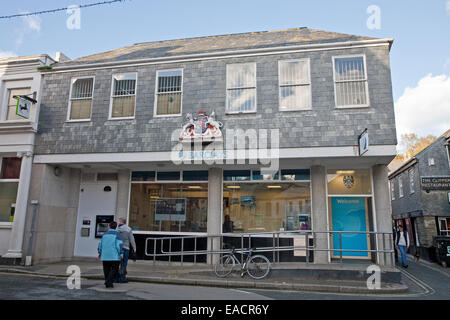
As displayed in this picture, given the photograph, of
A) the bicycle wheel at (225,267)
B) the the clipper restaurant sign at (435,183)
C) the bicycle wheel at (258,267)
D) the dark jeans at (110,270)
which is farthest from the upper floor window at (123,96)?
the the clipper restaurant sign at (435,183)

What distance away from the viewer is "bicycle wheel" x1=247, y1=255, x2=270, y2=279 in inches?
397

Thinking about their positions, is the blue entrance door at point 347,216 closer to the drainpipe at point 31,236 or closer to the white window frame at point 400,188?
the drainpipe at point 31,236

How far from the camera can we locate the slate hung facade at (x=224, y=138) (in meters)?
11.7

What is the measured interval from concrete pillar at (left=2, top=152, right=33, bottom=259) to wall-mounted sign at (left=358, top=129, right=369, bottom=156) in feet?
39.9

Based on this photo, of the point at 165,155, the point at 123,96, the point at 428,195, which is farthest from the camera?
the point at 428,195

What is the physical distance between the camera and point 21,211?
42.8 feet

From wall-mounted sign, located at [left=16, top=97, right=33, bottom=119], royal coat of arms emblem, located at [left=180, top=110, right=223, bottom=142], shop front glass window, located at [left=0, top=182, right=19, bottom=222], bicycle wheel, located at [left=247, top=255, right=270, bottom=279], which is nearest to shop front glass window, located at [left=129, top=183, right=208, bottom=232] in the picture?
royal coat of arms emblem, located at [left=180, top=110, right=223, bottom=142]

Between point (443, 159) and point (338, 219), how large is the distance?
12487 mm

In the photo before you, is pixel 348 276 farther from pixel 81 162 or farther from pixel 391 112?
pixel 81 162

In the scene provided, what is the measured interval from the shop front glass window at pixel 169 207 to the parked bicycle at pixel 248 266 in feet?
9.07

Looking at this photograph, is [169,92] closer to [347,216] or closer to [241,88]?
[241,88]

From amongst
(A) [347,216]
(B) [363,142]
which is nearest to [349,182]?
(A) [347,216]

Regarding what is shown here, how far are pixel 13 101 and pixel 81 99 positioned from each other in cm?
314

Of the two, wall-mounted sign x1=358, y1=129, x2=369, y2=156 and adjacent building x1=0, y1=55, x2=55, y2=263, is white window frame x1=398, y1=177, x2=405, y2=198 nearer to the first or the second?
wall-mounted sign x1=358, y1=129, x2=369, y2=156
